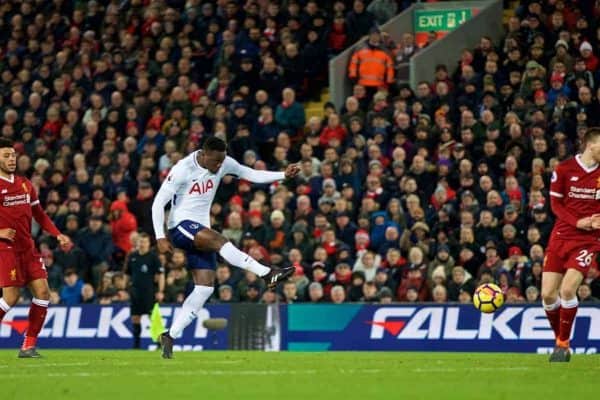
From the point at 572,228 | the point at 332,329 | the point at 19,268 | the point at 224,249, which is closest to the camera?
the point at 572,228

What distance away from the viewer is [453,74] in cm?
2712

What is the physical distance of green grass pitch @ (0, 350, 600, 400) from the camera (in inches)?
430

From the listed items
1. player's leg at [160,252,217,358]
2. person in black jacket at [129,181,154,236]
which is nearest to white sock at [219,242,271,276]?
player's leg at [160,252,217,358]

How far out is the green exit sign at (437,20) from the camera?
2986cm

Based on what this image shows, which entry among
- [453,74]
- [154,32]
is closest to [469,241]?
[453,74]

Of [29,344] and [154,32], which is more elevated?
[154,32]

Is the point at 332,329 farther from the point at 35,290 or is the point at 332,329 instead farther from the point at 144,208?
the point at 35,290

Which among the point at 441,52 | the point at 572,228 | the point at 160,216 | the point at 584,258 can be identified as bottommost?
the point at 584,258

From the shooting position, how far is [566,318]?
1509cm

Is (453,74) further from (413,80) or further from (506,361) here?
(506,361)

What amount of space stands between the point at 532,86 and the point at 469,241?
338cm

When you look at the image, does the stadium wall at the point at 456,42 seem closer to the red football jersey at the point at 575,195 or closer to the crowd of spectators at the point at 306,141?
the crowd of spectators at the point at 306,141

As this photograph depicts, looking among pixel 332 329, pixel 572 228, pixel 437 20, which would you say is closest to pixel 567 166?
pixel 572 228

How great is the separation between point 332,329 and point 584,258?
8.37 metres
